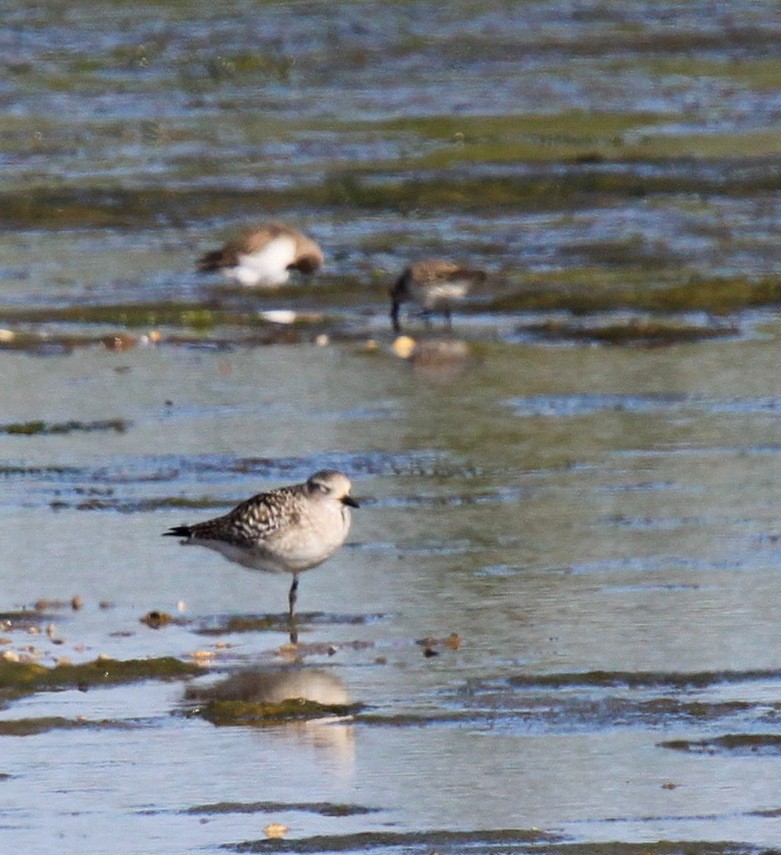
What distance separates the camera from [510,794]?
26.6 ft

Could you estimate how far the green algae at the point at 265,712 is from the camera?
9172mm

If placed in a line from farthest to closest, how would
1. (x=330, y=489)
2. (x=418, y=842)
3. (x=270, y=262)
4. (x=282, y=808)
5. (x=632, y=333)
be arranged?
(x=270, y=262)
(x=632, y=333)
(x=330, y=489)
(x=282, y=808)
(x=418, y=842)

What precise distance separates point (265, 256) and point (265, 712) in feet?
37.5

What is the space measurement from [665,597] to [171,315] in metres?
9.24

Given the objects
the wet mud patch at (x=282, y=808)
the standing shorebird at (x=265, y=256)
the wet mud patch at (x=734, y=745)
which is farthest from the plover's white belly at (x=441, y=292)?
the wet mud patch at (x=282, y=808)

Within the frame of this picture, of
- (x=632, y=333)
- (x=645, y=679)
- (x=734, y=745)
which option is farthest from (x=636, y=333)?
(x=734, y=745)

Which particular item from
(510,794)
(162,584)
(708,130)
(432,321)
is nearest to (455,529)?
(162,584)

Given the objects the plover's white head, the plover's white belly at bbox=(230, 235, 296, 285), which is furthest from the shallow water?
the plover's white head

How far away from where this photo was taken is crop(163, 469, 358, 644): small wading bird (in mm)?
10914

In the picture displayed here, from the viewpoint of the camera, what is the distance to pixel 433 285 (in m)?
18.8

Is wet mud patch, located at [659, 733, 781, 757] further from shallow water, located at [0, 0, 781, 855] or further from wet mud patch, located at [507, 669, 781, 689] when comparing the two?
wet mud patch, located at [507, 669, 781, 689]

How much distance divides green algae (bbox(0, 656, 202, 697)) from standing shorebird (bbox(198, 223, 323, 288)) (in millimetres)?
10527

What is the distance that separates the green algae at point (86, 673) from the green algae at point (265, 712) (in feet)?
1.71

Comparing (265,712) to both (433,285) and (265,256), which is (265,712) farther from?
(265,256)
